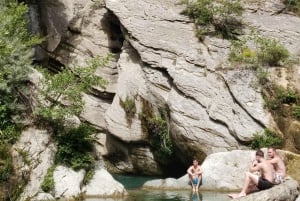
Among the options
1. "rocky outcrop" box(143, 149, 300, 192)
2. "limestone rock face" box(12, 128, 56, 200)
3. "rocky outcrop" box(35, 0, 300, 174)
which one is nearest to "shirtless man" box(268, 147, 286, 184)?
"rocky outcrop" box(143, 149, 300, 192)

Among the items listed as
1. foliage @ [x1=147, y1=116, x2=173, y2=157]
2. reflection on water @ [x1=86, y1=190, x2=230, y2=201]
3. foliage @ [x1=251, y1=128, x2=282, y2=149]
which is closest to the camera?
reflection on water @ [x1=86, y1=190, x2=230, y2=201]

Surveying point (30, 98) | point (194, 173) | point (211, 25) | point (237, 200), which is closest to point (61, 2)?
point (211, 25)

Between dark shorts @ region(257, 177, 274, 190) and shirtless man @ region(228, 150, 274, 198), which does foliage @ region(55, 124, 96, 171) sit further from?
dark shorts @ region(257, 177, 274, 190)

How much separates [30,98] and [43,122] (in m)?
1.22

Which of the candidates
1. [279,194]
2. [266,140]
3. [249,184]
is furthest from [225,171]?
[279,194]

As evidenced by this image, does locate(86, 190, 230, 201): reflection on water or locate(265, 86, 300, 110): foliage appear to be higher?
locate(265, 86, 300, 110): foliage

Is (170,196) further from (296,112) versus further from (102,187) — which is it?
(296,112)

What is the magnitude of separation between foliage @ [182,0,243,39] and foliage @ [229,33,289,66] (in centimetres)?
106

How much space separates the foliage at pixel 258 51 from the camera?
23.9 m

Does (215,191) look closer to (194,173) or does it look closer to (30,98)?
(194,173)

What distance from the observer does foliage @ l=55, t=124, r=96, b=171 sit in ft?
64.5

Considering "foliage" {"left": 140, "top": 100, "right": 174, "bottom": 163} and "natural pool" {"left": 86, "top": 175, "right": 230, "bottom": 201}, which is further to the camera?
"foliage" {"left": 140, "top": 100, "right": 174, "bottom": 163}

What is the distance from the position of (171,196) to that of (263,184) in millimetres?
5551

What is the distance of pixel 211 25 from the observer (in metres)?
26.7
